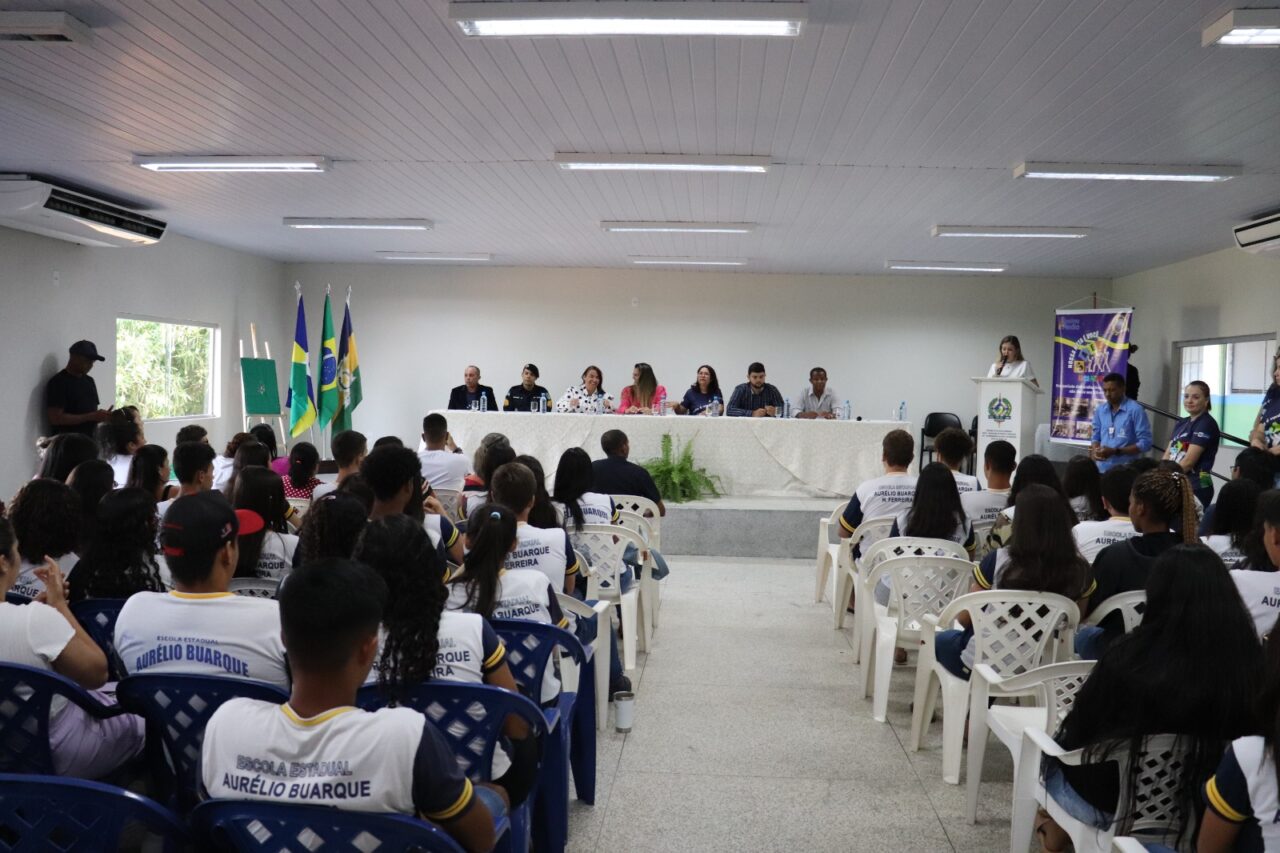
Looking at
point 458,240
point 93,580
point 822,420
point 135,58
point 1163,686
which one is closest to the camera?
point 1163,686

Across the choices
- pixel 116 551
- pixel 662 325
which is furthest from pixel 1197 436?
pixel 116 551

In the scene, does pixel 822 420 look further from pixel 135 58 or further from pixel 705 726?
pixel 135 58

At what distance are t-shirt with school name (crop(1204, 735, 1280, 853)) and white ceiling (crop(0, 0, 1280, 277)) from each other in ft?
9.50

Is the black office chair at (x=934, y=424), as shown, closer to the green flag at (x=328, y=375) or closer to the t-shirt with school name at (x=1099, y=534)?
the green flag at (x=328, y=375)

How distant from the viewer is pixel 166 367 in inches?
406

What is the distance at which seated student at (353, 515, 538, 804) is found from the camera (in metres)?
2.03

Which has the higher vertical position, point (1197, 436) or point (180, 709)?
point (1197, 436)

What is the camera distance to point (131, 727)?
221cm

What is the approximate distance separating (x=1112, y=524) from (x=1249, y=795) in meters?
2.29

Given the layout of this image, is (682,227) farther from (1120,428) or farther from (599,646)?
(599,646)

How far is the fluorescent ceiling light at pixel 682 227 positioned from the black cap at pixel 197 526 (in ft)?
23.5

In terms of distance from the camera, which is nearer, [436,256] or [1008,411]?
[1008,411]

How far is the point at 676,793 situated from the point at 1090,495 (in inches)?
96.3

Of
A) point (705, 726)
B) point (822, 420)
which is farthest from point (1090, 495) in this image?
point (822, 420)
